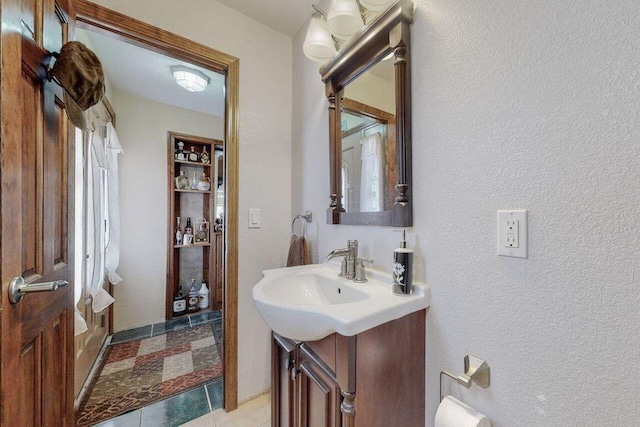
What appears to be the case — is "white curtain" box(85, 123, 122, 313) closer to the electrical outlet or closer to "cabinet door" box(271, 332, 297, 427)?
"cabinet door" box(271, 332, 297, 427)

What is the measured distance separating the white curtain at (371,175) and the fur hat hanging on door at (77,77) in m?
1.02

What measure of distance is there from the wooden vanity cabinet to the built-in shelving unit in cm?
204

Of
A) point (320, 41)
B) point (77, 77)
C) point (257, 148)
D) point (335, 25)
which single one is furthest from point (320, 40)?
point (77, 77)

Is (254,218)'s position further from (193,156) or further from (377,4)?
(193,156)

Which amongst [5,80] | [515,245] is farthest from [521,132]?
[5,80]

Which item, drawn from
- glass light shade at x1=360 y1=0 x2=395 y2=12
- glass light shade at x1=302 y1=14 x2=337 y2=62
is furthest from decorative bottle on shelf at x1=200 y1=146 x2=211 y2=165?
glass light shade at x1=360 y1=0 x2=395 y2=12

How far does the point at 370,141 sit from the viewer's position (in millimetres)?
1070

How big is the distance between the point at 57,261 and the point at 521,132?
4.91 ft

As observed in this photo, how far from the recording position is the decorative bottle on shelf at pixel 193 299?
271 cm

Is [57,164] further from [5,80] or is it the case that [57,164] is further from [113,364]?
[113,364]

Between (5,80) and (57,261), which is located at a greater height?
(5,80)

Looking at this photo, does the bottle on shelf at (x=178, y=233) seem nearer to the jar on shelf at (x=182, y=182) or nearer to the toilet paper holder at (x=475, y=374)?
the jar on shelf at (x=182, y=182)

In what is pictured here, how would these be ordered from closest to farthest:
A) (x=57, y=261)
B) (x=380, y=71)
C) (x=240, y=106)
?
(x=57, y=261) < (x=380, y=71) < (x=240, y=106)

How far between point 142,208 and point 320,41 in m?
2.33
